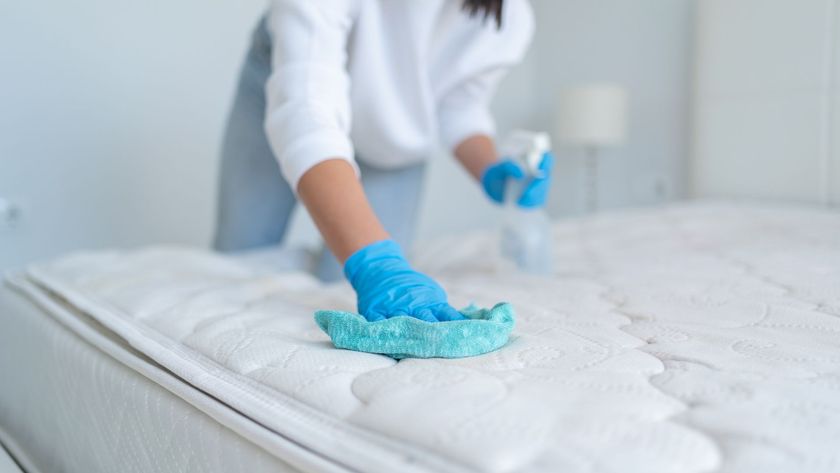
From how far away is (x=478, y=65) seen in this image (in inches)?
52.6

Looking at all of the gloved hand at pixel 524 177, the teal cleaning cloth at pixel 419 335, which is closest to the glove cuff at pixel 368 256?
the teal cleaning cloth at pixel 419 335

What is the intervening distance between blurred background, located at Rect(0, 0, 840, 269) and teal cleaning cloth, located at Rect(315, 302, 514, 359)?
A: 1575 mm

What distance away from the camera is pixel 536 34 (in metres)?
3.01

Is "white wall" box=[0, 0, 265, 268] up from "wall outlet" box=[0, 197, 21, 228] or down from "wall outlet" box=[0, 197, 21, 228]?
up

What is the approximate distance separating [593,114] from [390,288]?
186 cm

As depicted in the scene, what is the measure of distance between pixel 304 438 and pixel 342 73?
0.62 m

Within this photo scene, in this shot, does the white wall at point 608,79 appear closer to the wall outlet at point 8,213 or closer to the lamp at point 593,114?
the lamp at point 593,114

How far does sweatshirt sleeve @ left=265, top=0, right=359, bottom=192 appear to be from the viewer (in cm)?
87

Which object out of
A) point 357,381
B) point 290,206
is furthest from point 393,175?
point 357,381

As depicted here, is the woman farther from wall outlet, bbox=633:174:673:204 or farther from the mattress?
wall outlet, bbox=633:174:673:204

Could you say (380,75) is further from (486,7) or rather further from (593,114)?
(593,114)

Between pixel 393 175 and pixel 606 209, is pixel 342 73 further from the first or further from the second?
pixel 606 209

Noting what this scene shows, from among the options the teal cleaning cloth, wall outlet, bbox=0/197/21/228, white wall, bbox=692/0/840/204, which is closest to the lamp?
white wall, bbox=692/0/840/204

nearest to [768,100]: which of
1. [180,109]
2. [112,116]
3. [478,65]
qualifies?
[478,65]
